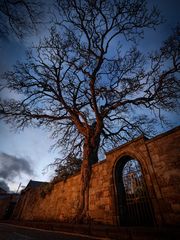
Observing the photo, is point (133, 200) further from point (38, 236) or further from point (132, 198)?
point (38, 236)

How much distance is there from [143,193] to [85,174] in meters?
3.39

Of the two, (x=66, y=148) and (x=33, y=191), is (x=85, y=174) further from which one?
(x=33, y=191)

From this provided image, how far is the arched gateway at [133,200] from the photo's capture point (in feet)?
18.0

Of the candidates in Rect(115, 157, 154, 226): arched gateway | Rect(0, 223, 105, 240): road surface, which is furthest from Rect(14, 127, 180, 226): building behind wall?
Rect(0, 223, 105, 240): road surface

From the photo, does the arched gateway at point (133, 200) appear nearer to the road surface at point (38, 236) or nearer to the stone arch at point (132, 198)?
the stone arch at point (132, 198)

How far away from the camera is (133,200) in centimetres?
592

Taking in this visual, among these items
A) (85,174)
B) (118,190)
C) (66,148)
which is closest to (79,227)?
(118,190)

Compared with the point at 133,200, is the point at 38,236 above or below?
below

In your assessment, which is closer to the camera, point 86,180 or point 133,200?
point 133,200

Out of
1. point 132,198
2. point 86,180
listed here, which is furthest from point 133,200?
point 86,180

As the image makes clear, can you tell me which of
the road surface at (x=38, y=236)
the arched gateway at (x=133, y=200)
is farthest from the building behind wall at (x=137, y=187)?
the road surface at (x=38, y=236)

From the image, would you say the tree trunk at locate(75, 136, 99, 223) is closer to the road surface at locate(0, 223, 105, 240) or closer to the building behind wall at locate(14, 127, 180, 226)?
the building behind wall at locate(14, 127, 180, 226)

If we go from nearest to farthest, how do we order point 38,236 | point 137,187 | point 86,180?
point 38,236 → point 137,187 → point 86,180

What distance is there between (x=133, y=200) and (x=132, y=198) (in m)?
0.08
